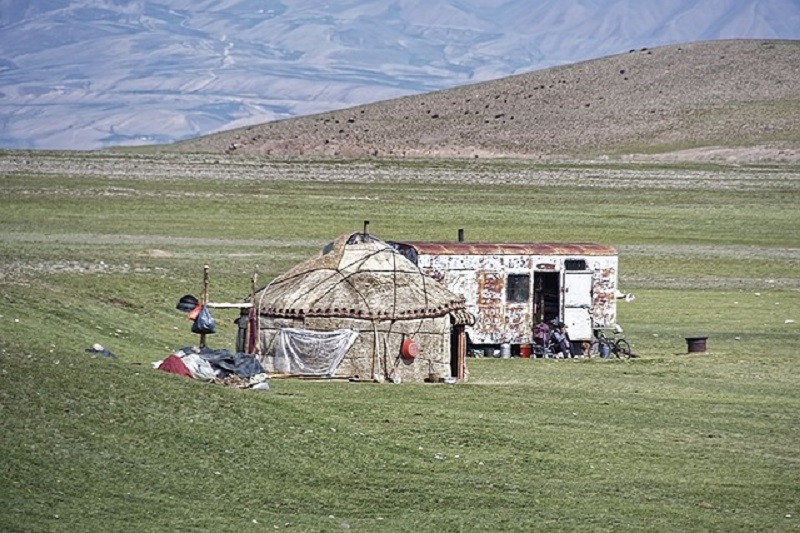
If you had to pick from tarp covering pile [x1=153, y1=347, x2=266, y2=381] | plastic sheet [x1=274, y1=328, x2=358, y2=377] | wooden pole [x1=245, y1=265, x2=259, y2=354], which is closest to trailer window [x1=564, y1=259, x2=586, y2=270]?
plastic sheet [x1=274, y1=328, x2=358, y2=377]

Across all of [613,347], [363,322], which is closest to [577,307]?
[613,347]

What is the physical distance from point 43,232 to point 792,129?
6317 centimetres

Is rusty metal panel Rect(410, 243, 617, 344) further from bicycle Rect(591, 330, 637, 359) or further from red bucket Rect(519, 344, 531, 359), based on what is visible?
bicycle Rect(591, 330, 637, 359)

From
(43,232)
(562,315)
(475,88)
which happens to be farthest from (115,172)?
(475,88)

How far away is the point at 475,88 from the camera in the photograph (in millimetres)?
128750

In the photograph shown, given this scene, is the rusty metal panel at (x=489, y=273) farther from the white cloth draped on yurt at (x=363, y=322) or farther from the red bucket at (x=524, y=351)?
the white cloth draped on yurt at (x=363, y=322)

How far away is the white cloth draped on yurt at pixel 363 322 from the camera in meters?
28.0

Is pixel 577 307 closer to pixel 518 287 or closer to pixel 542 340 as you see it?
pixel 542 340

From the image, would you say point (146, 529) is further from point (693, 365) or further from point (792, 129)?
point (792, 129)

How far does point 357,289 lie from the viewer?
2852 centimetres

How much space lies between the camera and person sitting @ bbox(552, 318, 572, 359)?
33.9m

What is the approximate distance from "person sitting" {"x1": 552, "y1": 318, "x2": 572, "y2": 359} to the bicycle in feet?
1.92

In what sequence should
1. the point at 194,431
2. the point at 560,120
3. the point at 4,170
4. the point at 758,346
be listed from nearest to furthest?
the point at 194,431, the point at 758,346, the point at 4,170, the point at 560,120

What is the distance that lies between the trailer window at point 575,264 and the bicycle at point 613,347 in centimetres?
138
